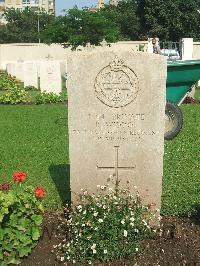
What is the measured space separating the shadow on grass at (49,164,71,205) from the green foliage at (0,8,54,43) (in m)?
52.6

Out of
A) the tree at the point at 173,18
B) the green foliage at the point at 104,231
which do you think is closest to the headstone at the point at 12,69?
the green foliage at the point at 104,231

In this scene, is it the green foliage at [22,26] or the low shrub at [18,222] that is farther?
the green foliage at [22,26]

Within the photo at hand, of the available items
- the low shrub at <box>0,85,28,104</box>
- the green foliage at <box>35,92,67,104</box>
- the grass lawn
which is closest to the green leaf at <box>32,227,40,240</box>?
the grass lawn

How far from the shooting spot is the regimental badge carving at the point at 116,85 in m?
4.23

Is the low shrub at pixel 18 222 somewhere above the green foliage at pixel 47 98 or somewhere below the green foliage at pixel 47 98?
above

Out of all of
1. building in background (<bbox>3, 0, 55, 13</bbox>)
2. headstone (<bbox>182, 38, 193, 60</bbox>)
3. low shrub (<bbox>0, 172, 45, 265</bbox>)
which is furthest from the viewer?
building in background (<bbox>3, 0, 55, 13</bbox>)

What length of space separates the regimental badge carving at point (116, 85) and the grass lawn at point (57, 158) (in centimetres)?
132

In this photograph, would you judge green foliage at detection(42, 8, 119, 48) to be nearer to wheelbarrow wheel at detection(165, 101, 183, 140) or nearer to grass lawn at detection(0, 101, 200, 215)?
grass lawn at detection(0, 101, 200, 215)

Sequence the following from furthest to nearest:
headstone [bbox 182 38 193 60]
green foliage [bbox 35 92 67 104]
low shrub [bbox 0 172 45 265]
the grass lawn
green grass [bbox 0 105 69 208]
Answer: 1. headstone [bbox 182 38 193 60]
2. green foliage [bbox 35 92 67 104]
3. green grass [bbox 0 105 69 208]
4. the grass lawn
5. low shrub [bbox 0 172 45 265]

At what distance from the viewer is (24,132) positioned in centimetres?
922

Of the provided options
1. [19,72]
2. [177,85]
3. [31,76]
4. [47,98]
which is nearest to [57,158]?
[177,85]

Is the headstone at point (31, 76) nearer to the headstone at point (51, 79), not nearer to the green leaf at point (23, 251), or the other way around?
the headstone at point (51, 79)

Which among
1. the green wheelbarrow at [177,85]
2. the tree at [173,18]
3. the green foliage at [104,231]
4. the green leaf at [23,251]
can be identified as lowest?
the green leaf at [23,251]

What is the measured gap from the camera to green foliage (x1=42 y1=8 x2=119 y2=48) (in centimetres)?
3175
